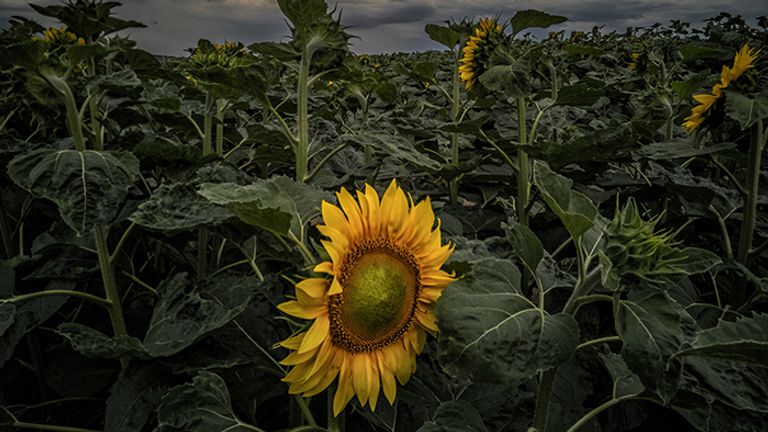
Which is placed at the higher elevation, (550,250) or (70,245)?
(70,245)

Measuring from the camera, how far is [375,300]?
81 cm

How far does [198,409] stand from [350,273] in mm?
321

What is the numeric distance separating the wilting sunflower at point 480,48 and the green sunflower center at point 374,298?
1.25 metres

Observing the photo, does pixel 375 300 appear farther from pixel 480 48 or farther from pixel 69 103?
pixel 480 48

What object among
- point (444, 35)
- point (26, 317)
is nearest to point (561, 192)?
point (26, 317)

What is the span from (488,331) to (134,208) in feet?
3.06

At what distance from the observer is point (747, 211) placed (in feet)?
5.07

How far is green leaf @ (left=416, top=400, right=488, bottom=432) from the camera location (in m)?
0.83

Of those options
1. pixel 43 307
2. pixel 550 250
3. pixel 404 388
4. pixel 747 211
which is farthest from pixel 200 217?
pixel 747 211

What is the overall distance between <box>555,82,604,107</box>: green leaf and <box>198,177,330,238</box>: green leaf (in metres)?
1.05

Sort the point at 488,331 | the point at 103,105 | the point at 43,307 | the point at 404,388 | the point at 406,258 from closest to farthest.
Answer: the point at 488,331 → the point at 406,258 → the point at 404,388 → the point at 43,307 → the point at 103,105

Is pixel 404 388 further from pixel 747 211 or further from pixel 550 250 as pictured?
pixel 747 211

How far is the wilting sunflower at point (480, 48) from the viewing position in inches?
76.4

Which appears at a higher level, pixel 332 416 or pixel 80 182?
pixel 80 182
